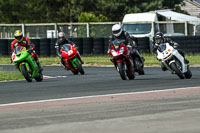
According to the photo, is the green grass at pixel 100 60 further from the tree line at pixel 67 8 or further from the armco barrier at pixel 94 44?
the tree line at pixel 67 8

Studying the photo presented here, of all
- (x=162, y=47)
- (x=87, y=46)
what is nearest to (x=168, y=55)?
(x=162, y=47)

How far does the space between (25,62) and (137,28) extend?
18.6m

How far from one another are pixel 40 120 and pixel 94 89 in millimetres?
5006

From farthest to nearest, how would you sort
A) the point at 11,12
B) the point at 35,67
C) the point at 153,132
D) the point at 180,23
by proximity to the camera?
the point at 11,12 → the point at 180,23 → the point at 35,67 → the point at 153,132

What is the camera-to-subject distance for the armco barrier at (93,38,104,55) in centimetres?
3148

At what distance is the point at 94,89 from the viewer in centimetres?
1386

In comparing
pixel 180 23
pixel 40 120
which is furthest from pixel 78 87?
pixel 180 23

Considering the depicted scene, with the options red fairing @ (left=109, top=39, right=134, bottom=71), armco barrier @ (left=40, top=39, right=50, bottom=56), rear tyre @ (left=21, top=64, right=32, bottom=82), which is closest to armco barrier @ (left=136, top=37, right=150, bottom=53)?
armco barrier @ (left=40, top=39, right=50, bottom=56)

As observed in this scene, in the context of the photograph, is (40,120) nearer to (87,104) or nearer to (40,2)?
(87,104)

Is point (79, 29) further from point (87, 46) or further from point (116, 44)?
point (116, 44)

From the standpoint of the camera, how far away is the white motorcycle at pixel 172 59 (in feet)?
53.3

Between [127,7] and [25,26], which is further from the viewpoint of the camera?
[127,7]

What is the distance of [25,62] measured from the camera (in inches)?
673

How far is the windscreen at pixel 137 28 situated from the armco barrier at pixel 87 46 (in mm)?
3946
